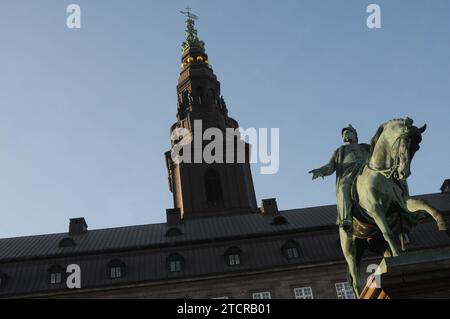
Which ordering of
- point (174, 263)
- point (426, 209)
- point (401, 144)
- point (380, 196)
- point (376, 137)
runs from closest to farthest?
point (426, 209) < point (401, 144) < point (380, 196) < point (376, 137) < point (174, 263)

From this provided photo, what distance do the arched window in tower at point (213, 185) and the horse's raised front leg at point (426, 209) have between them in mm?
50258

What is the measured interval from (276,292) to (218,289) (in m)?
4.33

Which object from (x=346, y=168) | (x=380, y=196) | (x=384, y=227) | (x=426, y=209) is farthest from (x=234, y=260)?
(x=426, y=209)

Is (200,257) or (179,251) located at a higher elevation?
(179,251)

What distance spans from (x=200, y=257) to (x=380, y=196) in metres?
35.3

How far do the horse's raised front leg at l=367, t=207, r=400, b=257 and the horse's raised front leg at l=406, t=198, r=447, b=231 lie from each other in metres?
0.57

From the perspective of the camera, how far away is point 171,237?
49969mm

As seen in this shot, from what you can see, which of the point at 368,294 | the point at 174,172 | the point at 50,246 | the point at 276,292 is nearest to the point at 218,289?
the point at 276,292

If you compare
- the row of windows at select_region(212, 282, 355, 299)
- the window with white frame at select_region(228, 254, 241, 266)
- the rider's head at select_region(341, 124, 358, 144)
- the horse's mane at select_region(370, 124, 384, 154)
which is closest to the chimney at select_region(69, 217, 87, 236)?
the window with white frame at select_region(228, 254, 241, 266)

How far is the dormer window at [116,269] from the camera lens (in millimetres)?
44938

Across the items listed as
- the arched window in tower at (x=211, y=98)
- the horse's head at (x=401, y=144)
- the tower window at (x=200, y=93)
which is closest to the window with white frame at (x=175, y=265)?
the arched window in tower at (x=211, y=98)

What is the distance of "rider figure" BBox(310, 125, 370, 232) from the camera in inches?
510

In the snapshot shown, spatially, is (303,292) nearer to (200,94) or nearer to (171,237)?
(171,237)

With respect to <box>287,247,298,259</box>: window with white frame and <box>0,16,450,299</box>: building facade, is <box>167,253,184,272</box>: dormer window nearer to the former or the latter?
<box>0,16,450,299</box>: building facade
